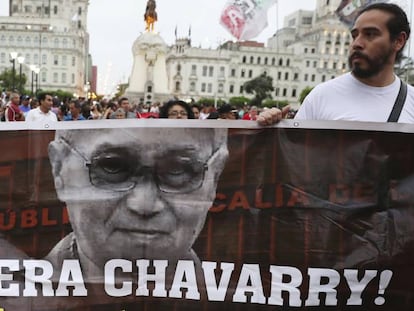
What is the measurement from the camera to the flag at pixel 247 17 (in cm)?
1317

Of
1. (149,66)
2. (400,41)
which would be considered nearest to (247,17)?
(400,41)

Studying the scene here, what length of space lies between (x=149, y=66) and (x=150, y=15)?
20.6 ft

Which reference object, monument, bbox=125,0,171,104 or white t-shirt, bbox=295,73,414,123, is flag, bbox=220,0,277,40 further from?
monument, bbox=125,0,171,104

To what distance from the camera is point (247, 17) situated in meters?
13.3

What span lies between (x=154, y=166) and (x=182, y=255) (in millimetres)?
431

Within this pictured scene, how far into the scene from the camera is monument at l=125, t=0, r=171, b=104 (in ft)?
197

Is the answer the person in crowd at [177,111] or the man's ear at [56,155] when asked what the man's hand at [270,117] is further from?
the person in crowd at [177,111]

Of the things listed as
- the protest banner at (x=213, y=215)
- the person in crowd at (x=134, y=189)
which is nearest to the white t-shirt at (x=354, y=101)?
the protest banner at (x=213, y=215)

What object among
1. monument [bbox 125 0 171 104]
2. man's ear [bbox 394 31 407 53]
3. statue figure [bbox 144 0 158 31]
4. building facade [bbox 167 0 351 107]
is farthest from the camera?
building facade [bbox 167 0 351 107]

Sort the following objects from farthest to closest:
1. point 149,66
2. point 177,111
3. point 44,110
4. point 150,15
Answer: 1. point 149,66
2. point 150,15
3. point 44,110
4. point 177,111

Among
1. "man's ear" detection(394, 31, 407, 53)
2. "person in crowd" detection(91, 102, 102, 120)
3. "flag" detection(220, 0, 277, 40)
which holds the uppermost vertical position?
"flag" detection(220, 0, 277, 40)

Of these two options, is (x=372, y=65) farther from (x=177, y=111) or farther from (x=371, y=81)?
(x=177, y=111)

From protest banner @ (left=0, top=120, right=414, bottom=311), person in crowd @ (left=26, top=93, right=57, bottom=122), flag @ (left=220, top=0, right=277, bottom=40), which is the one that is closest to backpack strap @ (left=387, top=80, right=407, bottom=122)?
protest banner @ (left=0, top=120, right=414, bottom=311)

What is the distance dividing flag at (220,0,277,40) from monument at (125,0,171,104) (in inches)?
1821
